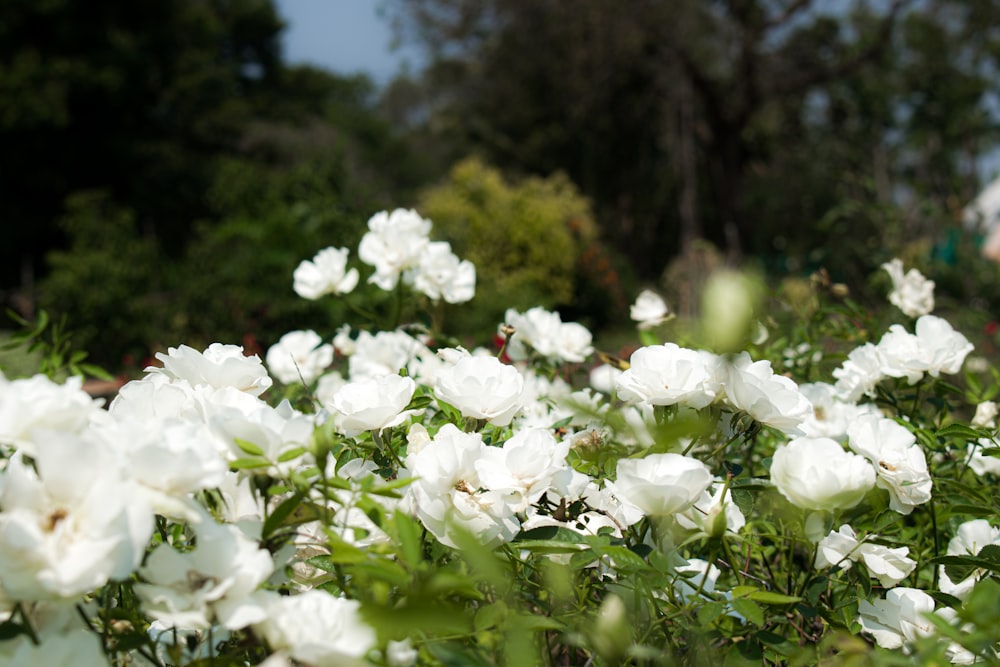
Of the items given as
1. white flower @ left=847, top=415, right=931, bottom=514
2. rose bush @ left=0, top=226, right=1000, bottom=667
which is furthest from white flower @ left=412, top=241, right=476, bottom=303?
white flower @ left=847, top=415, right=931, bottom=514

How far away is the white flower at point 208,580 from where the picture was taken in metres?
0.56

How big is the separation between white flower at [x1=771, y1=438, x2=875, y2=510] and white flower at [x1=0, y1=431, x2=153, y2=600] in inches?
20.0

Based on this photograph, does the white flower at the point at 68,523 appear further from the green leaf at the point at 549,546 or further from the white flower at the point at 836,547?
the white flower at the point at 836,547

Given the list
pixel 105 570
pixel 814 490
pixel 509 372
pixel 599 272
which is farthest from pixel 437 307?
pixel 599 272

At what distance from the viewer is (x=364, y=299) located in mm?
3414

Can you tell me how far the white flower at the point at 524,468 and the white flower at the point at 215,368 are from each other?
24 centimetres

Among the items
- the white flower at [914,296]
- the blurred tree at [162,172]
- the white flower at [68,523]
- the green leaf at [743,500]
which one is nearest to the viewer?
the white flower at [68,523]

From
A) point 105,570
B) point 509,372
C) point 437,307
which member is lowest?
point 105,570

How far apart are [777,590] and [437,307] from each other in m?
1.03

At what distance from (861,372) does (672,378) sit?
536mm

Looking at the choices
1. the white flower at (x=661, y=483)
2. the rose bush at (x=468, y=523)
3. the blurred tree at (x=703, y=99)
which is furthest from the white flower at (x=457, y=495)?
the blurred tree at (x=703, y=99)

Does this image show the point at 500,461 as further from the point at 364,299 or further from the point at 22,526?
the point at 364,299

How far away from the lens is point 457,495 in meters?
0.73

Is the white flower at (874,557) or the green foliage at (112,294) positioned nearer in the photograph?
the white flower at (874,557)
